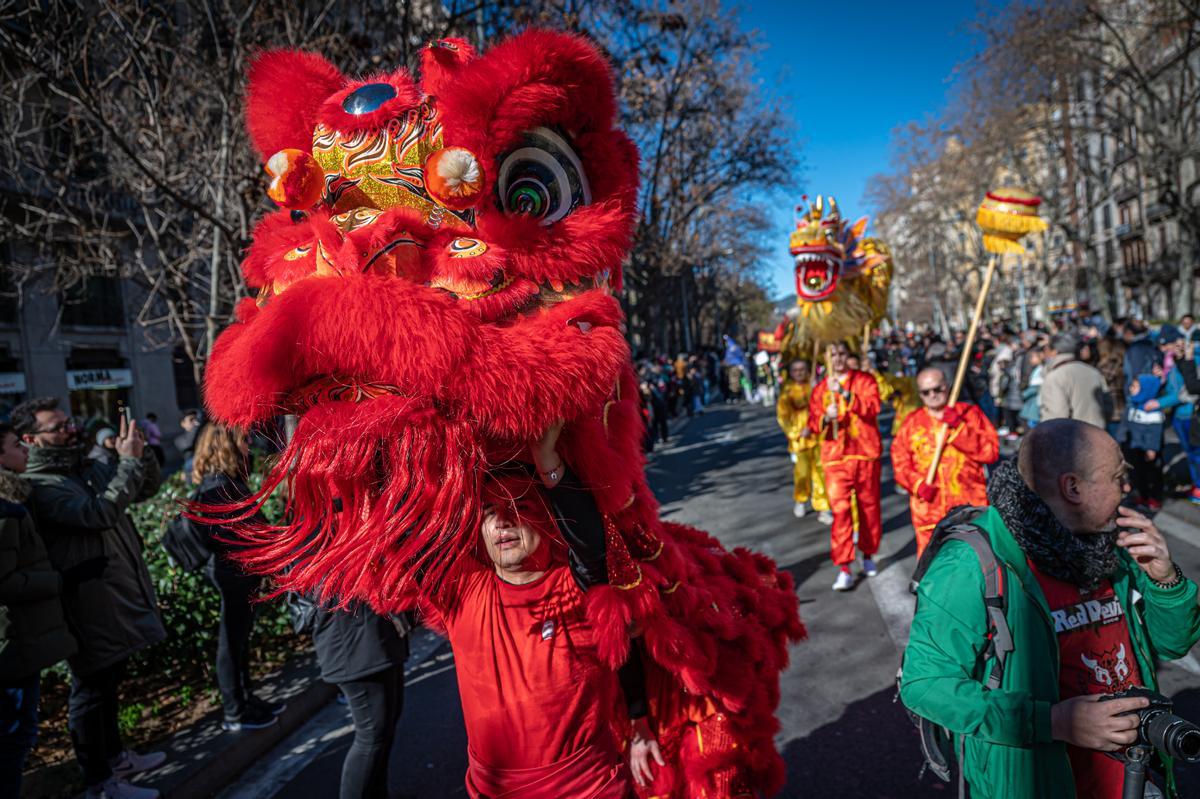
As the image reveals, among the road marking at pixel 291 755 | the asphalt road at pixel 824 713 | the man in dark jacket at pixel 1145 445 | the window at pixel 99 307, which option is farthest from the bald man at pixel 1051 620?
the window at pixel 99 307

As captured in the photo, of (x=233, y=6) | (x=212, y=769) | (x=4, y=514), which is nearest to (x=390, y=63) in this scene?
(x=233, y=6)

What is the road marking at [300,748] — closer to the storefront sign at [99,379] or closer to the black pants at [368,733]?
the black pants at [368,733]

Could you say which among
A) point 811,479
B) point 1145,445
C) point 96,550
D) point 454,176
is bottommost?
point 811,479

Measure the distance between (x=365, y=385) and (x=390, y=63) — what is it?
6.99 metres

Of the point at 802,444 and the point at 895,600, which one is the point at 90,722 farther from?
the point at 802,444

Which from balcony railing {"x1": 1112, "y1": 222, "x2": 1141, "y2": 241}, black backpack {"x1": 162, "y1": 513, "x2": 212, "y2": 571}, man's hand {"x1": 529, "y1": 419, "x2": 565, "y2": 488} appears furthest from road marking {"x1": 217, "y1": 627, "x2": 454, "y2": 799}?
balcony railing {"x1": 1112, "y1": 222, "x2": 1141, "y2": 241}

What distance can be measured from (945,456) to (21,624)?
16.4ft

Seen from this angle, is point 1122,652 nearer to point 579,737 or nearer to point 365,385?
point 579,737

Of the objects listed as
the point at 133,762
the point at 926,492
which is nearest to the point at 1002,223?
the point at 926,492

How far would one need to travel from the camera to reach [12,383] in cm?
1664

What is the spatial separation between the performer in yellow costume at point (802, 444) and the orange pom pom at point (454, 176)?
641 cm

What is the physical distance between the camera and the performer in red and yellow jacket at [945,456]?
4.53 meters

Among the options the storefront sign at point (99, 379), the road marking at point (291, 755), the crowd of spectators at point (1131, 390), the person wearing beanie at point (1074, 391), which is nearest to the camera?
the road marking at point (291, 755)

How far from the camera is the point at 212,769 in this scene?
11.3ft
